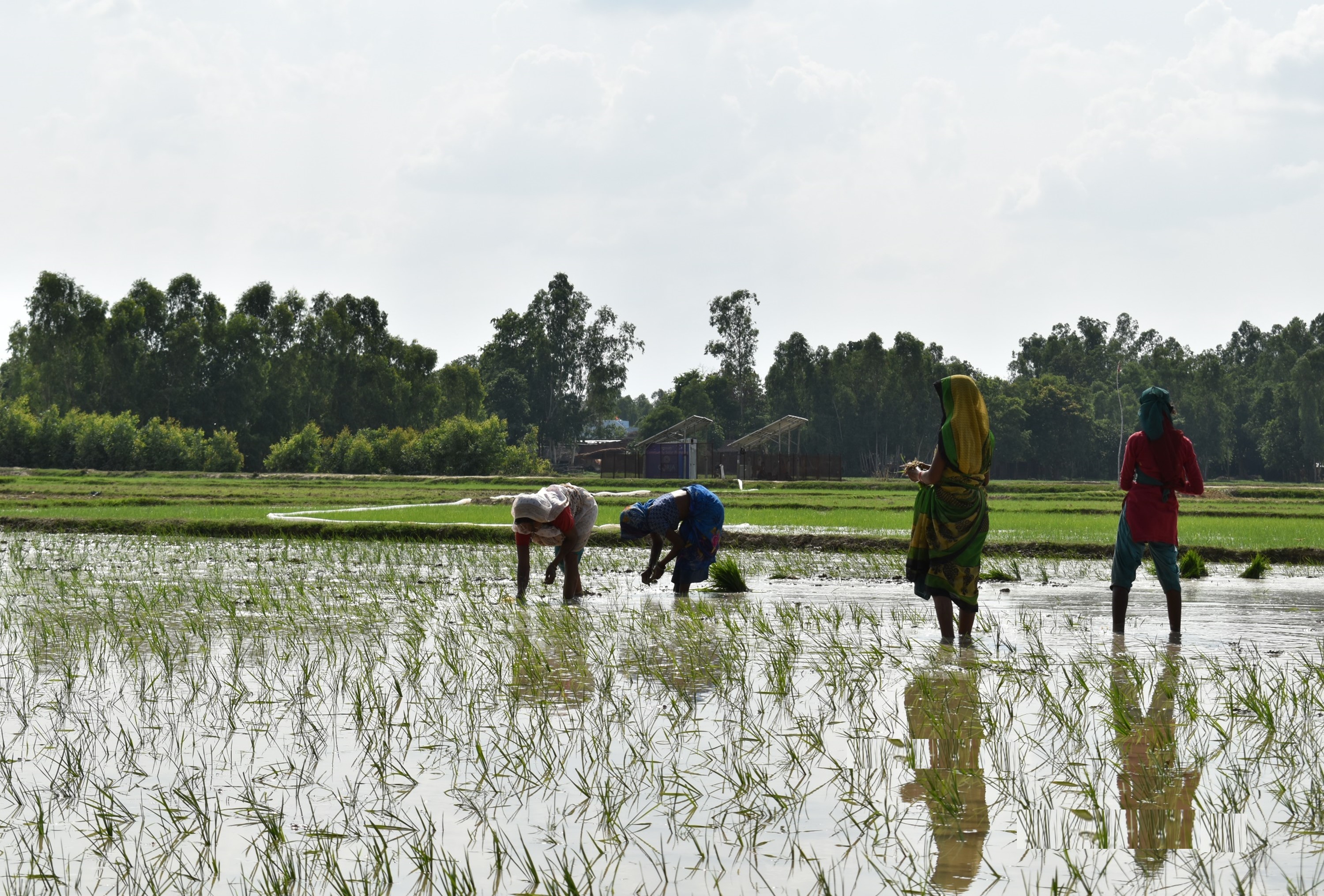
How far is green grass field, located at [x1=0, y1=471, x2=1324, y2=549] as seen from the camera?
648 inches

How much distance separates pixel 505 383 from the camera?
68.3 m

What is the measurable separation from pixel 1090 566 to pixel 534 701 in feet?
29.4

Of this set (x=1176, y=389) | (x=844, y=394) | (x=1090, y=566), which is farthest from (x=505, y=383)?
(x=1090, y=566)

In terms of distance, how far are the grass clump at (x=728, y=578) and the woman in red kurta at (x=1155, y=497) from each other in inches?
131

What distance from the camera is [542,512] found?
8430 millimetres

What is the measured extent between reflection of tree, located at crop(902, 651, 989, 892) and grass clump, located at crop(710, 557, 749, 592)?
4127 mm

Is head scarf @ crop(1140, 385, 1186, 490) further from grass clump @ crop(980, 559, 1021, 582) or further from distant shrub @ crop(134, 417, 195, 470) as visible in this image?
distant shrub @ crop(134, 417, 195, 470)

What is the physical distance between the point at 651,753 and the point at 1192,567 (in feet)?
27.1

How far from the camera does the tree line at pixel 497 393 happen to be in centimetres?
5238

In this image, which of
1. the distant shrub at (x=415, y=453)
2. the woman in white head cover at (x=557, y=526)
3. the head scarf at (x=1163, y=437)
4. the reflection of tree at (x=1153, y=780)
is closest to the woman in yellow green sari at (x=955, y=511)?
the head scarf at (x=1163, y=437)

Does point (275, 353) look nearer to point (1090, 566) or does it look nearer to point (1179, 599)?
point (1090, 566)

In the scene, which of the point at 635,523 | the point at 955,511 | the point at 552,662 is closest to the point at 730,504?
the point at 635,523

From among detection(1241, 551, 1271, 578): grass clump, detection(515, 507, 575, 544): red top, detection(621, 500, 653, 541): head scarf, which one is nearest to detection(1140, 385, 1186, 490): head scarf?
detection(621, 500, 653, 541): head scarf

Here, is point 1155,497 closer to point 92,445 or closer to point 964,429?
point 964,429
